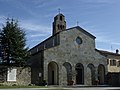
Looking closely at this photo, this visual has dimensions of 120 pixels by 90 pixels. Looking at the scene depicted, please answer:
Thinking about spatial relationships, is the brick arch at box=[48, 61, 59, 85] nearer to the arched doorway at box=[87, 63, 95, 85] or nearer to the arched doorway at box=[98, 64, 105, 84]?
the arched doorway at box=[87, 63, 95, 85]

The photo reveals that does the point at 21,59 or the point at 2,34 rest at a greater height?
the point at 2,34

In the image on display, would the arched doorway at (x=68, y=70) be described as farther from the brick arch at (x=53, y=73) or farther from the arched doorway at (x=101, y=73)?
the arched doorway at (x=101, y=73)

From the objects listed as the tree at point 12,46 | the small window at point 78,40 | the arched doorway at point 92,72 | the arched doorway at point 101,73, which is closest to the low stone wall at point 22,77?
the tree at point 12,46

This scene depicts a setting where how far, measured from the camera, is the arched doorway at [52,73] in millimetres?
52044

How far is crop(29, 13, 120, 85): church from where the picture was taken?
165 feet

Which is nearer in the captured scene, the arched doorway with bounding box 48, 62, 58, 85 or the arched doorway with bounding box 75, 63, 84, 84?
the arched doorway with bounding box 48, 62, 58, 85

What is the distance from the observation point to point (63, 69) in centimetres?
5203

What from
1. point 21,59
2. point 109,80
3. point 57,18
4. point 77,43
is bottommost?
point 109,80

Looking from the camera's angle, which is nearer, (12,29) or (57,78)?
(12,29)

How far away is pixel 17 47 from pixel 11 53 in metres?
1.50

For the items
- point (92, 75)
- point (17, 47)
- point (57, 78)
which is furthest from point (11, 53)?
point (92, 75)

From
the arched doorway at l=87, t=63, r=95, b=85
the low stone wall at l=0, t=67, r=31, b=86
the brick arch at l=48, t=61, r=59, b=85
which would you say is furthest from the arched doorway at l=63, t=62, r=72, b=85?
the low stone wall at l=0, t=67, r=31, b=86

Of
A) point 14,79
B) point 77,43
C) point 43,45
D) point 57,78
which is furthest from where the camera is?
point 43,45

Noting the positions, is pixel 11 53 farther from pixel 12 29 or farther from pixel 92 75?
pixel 92 75
